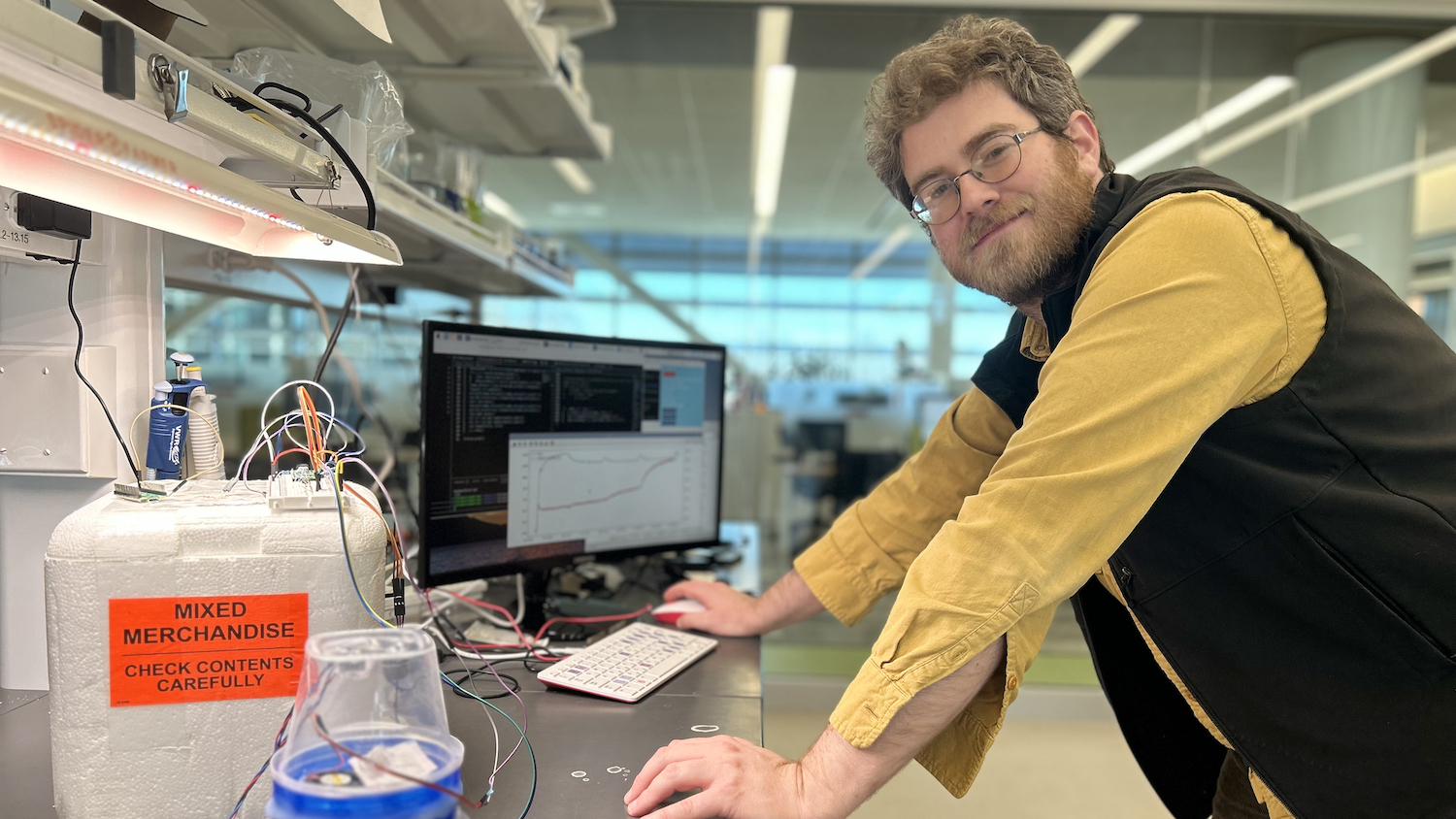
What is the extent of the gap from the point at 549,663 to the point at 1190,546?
81 centimetres

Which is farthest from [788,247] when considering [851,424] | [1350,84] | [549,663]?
[549,663]

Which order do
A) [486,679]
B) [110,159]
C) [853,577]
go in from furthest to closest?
1. [853,577]
2. [486,679]
3. [110,159]

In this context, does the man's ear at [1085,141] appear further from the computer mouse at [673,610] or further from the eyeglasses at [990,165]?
the computer mouse at [673,610]

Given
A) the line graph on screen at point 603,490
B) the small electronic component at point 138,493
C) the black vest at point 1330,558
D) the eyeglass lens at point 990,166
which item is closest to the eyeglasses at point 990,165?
the eyeglass lens at point 990,166

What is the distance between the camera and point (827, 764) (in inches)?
30.3

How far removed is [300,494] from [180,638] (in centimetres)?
14

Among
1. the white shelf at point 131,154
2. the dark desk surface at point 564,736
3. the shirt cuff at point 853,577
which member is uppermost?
the white shelf at point 131,154

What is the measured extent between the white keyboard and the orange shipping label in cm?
38

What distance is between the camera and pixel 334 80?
1.13m

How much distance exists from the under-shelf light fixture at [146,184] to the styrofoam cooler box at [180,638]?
0.25 m

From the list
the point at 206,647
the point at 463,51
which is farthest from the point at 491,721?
the point at 463,51

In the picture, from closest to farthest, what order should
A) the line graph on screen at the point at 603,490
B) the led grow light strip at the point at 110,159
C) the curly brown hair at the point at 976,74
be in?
the led grow light strip at the point at 110,159 → the curly brown hair at the point at 976,74 → the line graph on screen at the point at 603,490

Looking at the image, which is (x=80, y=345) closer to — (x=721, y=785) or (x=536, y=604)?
(x=536, y=604)

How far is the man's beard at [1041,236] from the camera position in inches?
39.5
